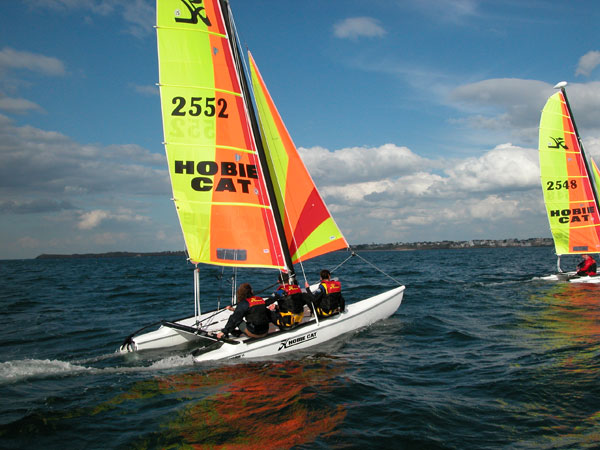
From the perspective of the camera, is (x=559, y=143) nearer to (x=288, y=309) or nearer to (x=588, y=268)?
(x=588, y=268)

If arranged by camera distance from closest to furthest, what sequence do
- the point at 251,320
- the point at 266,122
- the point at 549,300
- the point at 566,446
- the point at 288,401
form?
the point at 566,446 → the point at 288,401 → the point at 251,320 → the point at 266,122 → the point at 549,300

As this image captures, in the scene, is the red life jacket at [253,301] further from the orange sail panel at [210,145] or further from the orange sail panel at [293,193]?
the orange sail panel at [293,193]

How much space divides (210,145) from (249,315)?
406cm

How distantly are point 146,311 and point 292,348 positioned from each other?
9.14 m

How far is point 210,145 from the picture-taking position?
9.81 metres

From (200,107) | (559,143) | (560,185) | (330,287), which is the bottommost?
(330,287)

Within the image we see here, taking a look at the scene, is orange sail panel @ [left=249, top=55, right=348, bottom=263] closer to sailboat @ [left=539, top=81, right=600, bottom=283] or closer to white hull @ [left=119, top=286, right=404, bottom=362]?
white hull @ [left=119, top=286, right=404, bottom=362]

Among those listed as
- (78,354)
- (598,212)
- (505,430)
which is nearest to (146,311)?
(78,354)

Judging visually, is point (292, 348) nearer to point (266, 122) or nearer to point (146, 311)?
point (266, 122)

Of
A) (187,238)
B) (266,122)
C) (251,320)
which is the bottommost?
(251,320)

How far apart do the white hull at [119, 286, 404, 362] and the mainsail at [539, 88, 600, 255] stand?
15.0 meters

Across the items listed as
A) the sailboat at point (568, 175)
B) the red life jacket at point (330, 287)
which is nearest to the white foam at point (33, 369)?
the red life jacket at point (330, 287)

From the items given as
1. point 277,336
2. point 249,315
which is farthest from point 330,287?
point 249,315

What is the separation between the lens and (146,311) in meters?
16.1
